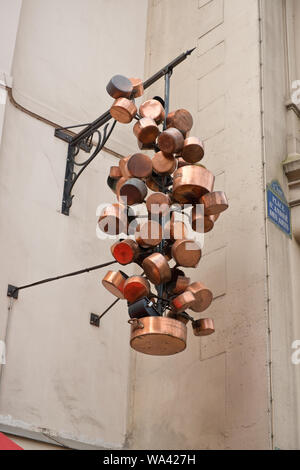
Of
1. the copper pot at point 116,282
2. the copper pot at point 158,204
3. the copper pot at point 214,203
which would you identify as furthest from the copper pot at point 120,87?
the copper pot at point 116,282

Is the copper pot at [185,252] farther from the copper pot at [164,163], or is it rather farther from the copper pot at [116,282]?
the copper pot at [164,163]

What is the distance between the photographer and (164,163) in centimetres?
470

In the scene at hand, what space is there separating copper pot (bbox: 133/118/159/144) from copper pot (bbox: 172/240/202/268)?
2.19ft

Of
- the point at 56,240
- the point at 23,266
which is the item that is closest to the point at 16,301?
the point at 23,266

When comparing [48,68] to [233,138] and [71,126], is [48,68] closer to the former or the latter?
[71,126]

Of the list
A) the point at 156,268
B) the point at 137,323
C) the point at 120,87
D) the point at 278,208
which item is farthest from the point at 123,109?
the point at 278,208

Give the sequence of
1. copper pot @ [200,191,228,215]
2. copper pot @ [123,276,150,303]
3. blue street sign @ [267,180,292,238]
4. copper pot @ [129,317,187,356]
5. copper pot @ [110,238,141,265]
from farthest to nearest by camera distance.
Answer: blue street sign @ [267,180,292,238], copper pot @ [200,191,228,215], copper pot @ [110,238,141,265], copper pot @ [123,276,150,303], copper pot @ [129,317,187,356]

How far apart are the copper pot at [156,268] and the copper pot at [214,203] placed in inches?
15.8

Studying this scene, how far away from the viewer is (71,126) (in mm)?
5738

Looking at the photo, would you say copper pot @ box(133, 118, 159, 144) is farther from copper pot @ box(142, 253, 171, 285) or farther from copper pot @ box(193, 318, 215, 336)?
copper pot @ box(193, 318, 215, 336)

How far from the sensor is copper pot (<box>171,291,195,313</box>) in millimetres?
4396

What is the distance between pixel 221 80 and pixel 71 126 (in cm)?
122

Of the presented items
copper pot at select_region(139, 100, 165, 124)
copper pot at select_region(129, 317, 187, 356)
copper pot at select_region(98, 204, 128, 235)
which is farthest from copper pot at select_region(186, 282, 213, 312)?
copper pot at select_region(139, 100, 165, 124)

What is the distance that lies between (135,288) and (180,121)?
1123 mm
